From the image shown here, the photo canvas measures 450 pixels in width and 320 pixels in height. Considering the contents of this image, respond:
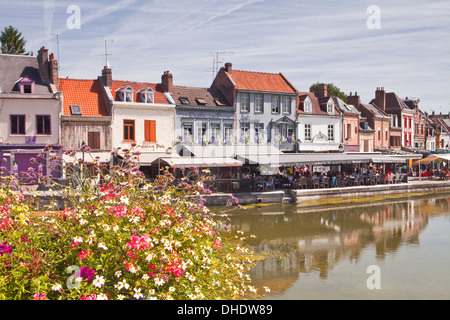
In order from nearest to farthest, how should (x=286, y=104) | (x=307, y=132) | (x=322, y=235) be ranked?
(x=322, y=235), (x=286, y=104), (x=307, y=132)

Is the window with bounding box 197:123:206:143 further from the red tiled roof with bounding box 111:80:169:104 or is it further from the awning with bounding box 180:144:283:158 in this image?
the red tiled roof with bounding box 111:80:169:104

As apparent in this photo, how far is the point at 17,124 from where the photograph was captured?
94.4 ft

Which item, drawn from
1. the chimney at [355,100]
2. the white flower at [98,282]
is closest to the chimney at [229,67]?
the chimney at [355,100]

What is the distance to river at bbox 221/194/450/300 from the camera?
11914 mm

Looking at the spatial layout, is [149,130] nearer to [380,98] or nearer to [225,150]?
[225,150]

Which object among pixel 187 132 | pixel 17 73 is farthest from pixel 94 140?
pixel 187 132

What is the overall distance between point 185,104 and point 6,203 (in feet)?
92.3

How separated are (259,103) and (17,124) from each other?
19.0 m

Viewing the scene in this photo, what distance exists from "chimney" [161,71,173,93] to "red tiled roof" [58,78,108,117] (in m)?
4.92

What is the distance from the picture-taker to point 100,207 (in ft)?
20.0

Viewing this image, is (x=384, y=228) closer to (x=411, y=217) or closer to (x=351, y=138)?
(x=411, y=217)

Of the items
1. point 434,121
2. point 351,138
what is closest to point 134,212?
point 351,138

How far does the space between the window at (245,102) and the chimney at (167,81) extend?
618 cm

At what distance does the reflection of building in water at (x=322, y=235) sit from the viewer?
46.3 feet
